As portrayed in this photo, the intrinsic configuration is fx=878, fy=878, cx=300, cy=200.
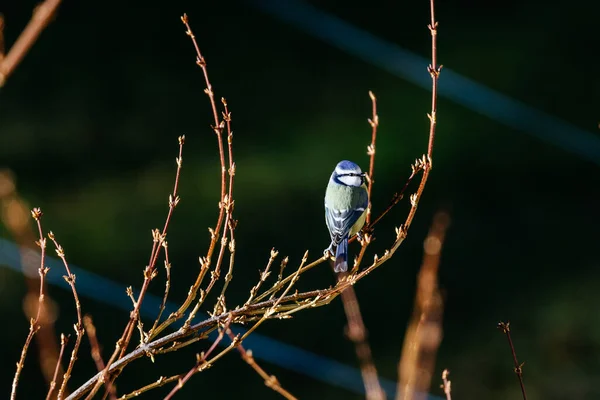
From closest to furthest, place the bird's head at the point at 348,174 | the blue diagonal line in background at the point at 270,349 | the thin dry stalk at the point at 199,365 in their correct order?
the thin dry stalk at the point at 199,365 → the bird's head at the point at 348,174 → the blue diagonal line in background at the point at 270,349

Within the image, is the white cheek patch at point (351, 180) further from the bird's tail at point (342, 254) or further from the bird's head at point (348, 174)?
the bird's tail at point (342, 254)

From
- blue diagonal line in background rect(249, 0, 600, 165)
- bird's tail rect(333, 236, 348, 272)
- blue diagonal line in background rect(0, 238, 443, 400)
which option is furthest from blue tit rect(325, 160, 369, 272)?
blue diagonal line in background rect(249, 0, 600, 165)

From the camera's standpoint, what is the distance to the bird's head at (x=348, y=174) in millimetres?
2604

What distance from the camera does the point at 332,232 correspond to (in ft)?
9.02

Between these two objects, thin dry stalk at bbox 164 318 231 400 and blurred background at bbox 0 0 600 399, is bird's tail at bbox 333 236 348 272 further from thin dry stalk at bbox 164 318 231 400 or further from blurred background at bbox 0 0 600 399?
blurred background at bbox 0 0 600 399

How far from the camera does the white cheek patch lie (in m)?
2.66

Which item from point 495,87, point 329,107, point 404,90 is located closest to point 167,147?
point 329,107

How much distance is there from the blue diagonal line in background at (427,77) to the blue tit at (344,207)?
215 inches

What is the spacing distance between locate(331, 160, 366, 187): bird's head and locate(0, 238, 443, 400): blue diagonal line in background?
2691mm

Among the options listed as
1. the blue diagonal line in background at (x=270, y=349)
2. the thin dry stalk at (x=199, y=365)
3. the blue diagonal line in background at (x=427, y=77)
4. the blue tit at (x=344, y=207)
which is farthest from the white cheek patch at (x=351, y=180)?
the blue diagonal line in background at (x=427, y=77)

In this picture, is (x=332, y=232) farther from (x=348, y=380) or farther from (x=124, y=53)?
(x=124, y=53)

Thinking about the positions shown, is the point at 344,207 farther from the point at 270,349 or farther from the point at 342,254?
the point at 270,349

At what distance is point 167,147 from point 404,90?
2.49 metres

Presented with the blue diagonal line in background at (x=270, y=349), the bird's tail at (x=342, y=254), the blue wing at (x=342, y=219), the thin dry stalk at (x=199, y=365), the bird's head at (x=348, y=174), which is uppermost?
the blue diagonal line in background at (x=270, y=349)
